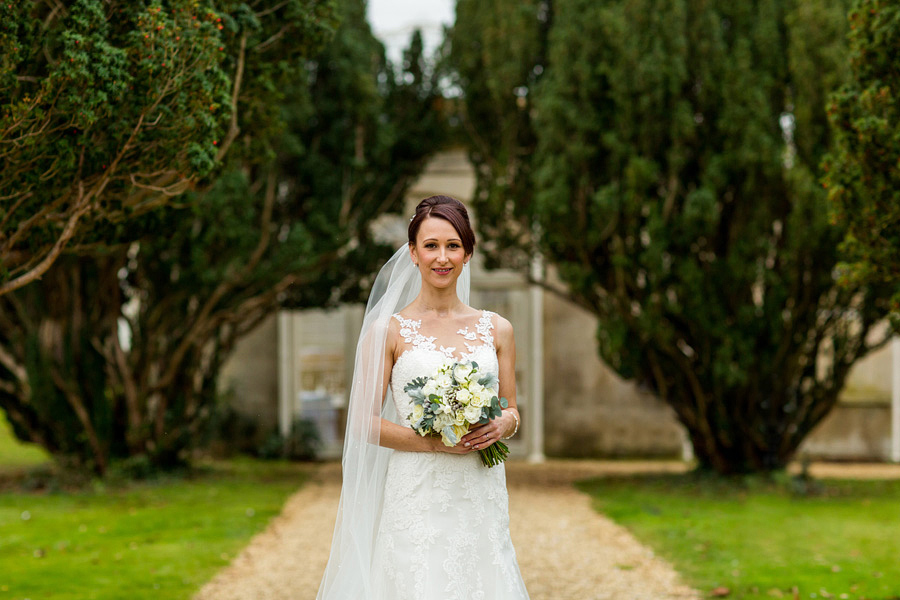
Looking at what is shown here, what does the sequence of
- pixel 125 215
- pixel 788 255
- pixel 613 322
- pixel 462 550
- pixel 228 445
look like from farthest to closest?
pixel 228 445
pixel 613 322
pixel 788 255
pixel 125 215
pixel 462 550

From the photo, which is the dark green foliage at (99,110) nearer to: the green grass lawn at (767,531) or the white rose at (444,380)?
the white rose at (444,380)

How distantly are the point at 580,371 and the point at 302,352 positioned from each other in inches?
179

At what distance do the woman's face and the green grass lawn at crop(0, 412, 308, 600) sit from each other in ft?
11.6

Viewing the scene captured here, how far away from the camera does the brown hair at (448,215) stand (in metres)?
3.13

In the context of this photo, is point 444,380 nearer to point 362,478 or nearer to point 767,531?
point 362,478

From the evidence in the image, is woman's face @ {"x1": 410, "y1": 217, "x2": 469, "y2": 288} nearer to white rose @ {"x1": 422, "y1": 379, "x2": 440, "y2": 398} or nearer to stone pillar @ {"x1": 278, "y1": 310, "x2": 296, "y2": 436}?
white rose @ {"x1": 422, "y1": 379, "x2": 440, "y2": 398}

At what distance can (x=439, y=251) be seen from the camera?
3.12 metres

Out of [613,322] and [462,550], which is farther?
[613,322]

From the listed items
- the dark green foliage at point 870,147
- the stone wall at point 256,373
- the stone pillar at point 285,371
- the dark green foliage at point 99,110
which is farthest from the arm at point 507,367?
the stone wall at point 256,373

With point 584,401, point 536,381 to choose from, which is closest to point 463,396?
point 536,381

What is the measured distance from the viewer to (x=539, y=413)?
44.8 ft

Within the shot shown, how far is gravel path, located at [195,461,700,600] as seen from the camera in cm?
580

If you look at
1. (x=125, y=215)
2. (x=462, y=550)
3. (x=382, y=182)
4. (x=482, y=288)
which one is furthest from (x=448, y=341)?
(x=482, y=288)

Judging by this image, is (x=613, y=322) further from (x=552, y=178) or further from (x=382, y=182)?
(x=382, y=182)
